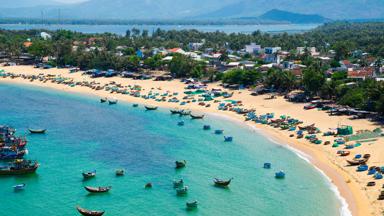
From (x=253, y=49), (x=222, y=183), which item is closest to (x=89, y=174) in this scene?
(x=222, y=183)

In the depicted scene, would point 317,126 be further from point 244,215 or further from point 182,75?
point 182,75

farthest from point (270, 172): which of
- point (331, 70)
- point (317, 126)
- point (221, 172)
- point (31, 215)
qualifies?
point (331, 70)

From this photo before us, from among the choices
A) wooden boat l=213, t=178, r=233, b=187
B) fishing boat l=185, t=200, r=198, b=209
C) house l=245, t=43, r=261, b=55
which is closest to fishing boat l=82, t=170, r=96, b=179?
fishing boat l=185, t=200, r=198, b=209

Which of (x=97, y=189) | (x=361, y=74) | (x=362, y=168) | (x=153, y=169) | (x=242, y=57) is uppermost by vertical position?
(x=361, y=74)

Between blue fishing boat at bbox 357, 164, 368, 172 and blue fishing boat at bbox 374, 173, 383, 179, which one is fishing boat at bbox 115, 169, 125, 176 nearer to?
blue fishing boat at bbox 357, 164, 368, 172

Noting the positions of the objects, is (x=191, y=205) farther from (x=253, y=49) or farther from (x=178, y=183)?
(x=253, y=49)

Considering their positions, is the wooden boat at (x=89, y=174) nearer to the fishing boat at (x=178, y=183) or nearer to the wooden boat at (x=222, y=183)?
the fishing boat at (x=178, y=183)

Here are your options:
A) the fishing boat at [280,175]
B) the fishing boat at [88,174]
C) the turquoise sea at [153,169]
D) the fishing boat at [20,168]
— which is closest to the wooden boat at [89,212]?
the turquoise sea at [153,169]
